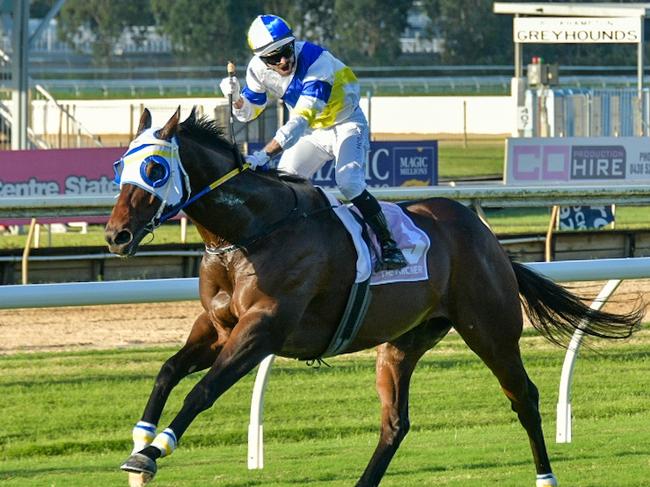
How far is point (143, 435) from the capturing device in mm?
4793

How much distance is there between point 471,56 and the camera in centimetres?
5444

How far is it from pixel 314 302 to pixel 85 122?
28.1 meters

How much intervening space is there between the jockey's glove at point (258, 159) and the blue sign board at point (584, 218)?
34.3 ft

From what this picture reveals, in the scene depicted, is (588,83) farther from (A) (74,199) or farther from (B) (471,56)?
(A) (74,199)

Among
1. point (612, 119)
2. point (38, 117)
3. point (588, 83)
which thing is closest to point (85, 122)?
point (38, 117)

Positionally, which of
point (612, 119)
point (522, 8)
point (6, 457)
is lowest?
point (6, 457)

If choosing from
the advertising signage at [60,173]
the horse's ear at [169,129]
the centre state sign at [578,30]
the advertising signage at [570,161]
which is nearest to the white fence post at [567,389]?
the horse's ear at [169,129]

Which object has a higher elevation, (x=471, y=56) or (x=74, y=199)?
(x=471, y=56)

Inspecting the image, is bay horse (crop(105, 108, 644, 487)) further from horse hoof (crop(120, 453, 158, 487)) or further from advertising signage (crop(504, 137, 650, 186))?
advertising signage (crop(504, 137, 650, 186))

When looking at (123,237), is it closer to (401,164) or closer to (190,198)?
(190,198)

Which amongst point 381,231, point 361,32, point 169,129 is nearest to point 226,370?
point 169,129

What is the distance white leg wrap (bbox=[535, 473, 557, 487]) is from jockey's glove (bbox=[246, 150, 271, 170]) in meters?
1.64

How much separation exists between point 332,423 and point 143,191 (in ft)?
10.1

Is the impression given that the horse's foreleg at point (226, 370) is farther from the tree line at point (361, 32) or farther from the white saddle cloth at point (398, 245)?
the tree line at point (361, 32)
